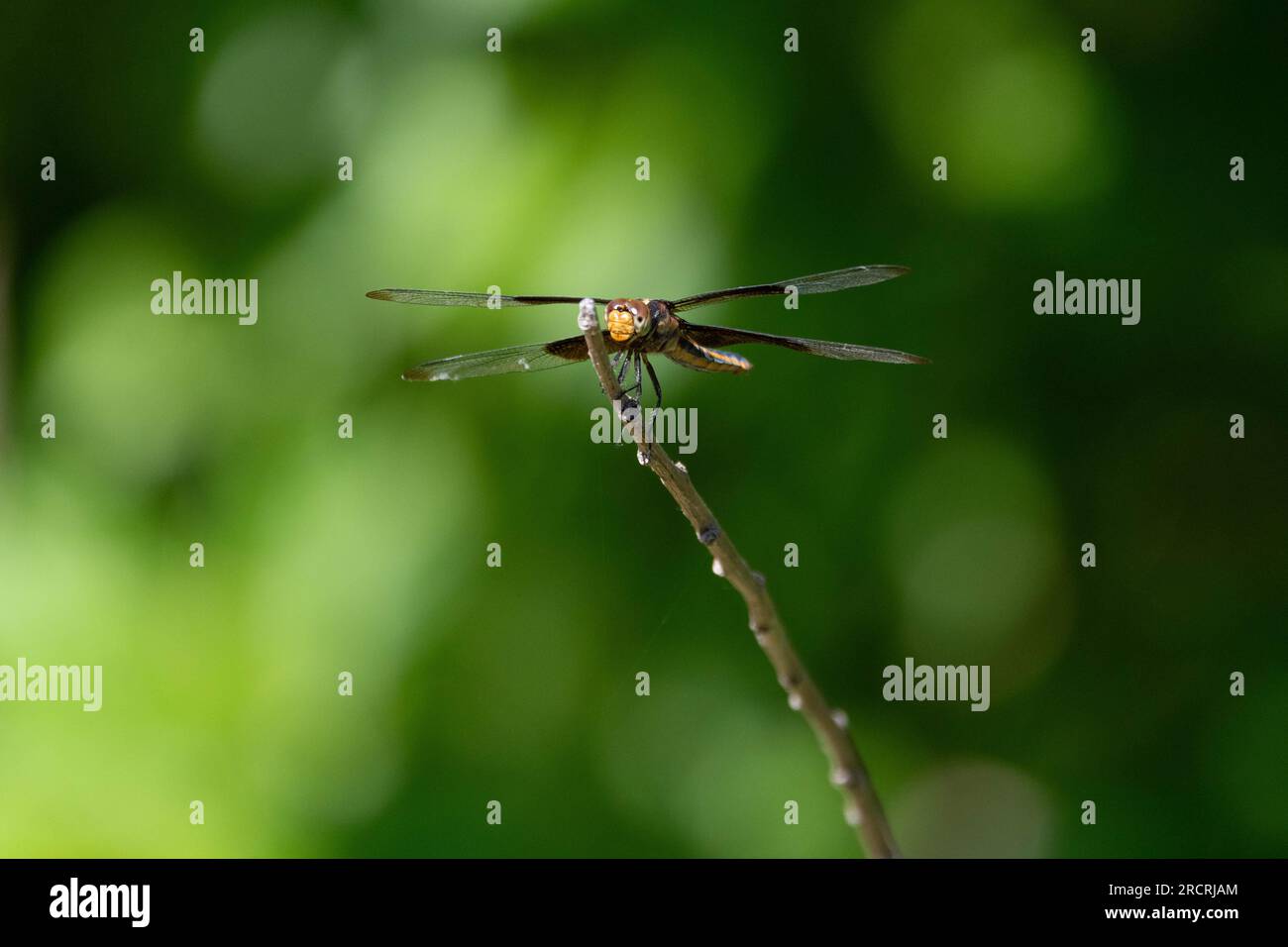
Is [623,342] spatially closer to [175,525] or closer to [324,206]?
[324,206]

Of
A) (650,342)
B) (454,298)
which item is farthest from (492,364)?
(650,342)

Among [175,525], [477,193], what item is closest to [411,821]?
[175,525]

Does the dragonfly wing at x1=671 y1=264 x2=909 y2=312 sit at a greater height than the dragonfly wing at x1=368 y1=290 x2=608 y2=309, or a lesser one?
greater

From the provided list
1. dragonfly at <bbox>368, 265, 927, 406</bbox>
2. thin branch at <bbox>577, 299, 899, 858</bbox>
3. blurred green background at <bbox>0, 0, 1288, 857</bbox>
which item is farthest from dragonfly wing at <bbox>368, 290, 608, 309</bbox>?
thin branch at <bbox>577, 299, 899, 858</bbox>

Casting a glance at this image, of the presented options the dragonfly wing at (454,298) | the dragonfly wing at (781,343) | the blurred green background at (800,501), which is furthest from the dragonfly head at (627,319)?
the blurred green background at (800,501)

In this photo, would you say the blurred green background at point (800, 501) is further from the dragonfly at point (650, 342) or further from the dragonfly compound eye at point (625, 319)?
the dragonfly compound eye at point (625, 319)

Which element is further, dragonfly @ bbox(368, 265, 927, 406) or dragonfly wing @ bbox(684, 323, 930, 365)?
dragonfly wing @ bbox(684, 323, 930, 365)

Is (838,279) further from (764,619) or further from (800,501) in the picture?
(764,619)

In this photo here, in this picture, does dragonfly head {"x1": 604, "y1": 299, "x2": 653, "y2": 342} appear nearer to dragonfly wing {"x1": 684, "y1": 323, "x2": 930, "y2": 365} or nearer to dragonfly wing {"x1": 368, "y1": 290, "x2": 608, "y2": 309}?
dragonfly wing {"x1": 684, "y1": 323, "x2": 930, "y2": 365}
